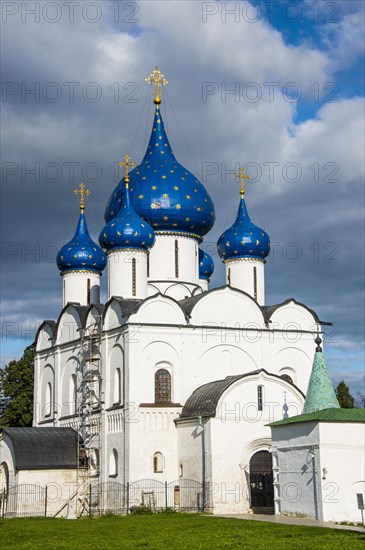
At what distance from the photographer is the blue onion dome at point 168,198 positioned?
Result: 1218 inches

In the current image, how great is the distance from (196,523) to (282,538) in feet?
13.5

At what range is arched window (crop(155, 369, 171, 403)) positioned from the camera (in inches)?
1081

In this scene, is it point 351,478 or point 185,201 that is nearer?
point 351,478

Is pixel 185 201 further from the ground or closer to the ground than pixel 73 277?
further from the ground

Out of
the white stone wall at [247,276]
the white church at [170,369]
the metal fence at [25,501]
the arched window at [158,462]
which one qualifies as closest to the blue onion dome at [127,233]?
the white church at [170,369]

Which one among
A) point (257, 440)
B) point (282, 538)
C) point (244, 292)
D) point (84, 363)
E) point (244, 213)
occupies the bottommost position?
point (282, 538)

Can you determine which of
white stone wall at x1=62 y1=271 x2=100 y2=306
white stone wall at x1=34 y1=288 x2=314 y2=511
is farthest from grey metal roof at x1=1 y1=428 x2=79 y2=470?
white stone wall at x1=62 y1=271 x2=100 y2=306

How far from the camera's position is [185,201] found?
3119 cm

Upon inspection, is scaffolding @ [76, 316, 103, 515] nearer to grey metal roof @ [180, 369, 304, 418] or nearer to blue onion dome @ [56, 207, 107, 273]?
grey metal roof @ [180, 369, 304, 418]

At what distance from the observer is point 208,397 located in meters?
26.2

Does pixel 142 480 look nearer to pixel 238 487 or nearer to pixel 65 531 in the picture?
pixel 238 487

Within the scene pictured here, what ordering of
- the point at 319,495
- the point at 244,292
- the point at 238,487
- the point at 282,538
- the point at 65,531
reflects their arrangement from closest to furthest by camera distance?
the point at 282,538, the point at 65,531, the point at 319,495, the point at 238,487, the point at 244,292

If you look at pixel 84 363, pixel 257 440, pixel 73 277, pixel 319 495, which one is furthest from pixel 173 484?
pixel 73 277

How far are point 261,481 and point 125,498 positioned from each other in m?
3.97
